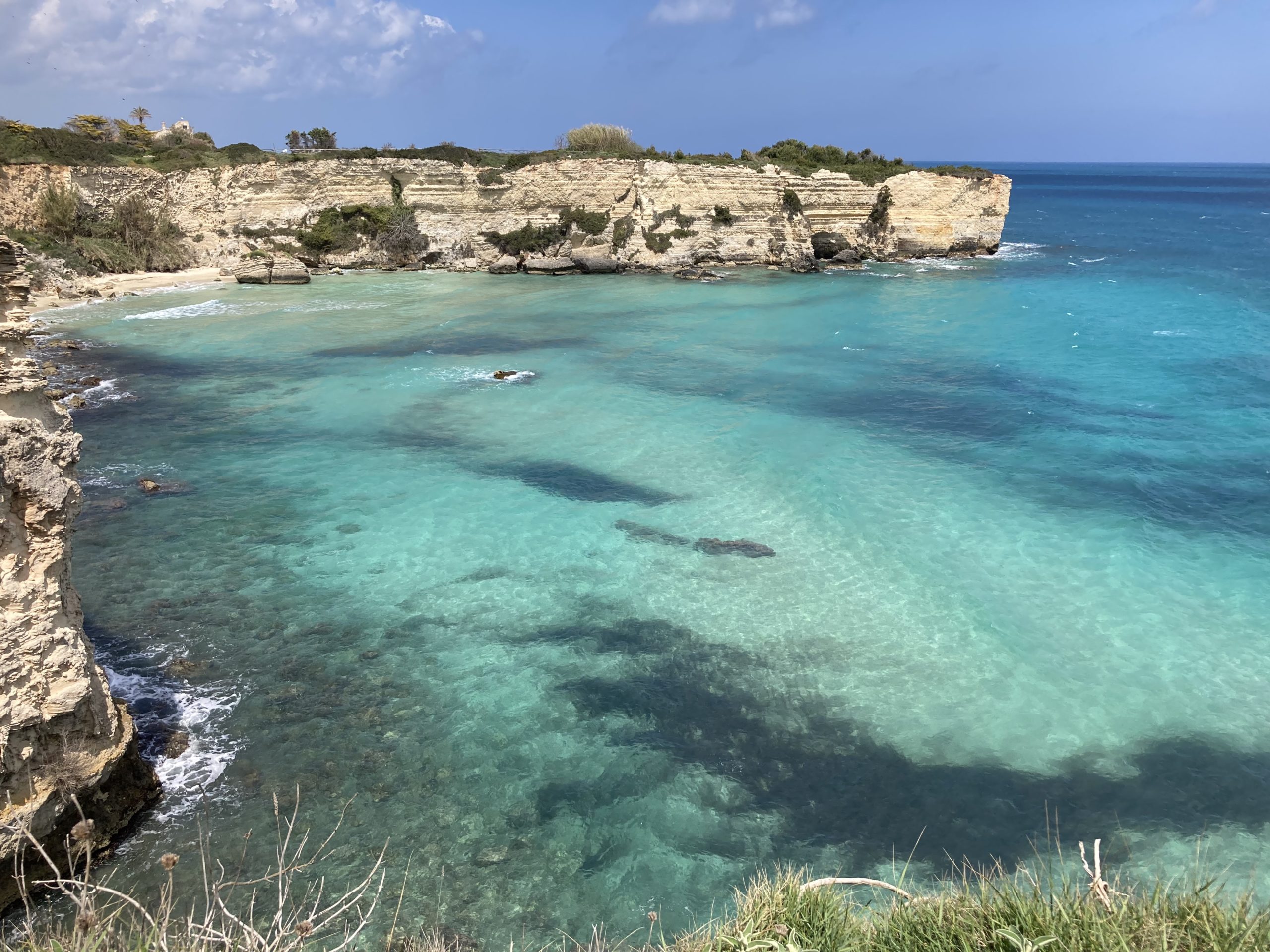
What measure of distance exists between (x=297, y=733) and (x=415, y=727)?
1.33 metres

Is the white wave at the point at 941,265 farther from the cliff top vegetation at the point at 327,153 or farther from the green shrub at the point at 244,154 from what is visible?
the green shrub at the point at 244,154

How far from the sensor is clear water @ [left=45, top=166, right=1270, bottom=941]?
834 cm

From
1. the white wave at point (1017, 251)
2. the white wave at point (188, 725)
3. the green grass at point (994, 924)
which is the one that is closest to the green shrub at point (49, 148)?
the white wave at point (188, 725)

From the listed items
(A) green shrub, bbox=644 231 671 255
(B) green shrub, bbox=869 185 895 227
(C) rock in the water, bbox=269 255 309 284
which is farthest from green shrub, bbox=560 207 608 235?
(B) green shrub, bbox=869 185 895 227

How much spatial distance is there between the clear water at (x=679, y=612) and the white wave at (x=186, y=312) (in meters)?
6.41

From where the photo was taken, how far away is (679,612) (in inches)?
486

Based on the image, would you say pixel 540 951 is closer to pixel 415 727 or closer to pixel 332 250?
pixel 415 727

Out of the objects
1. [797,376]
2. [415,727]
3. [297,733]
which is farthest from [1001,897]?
[797,376]

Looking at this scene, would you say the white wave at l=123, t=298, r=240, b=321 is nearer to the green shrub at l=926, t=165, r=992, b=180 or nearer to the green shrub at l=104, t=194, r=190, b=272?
the green shrub at l=104, t=194, r=190, b=272

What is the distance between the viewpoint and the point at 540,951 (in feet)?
21.9

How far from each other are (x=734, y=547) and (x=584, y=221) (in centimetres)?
3755

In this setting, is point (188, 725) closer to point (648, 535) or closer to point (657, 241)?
point (648, 535)

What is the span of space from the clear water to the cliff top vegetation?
2274 cm

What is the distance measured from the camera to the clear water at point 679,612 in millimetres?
8344
